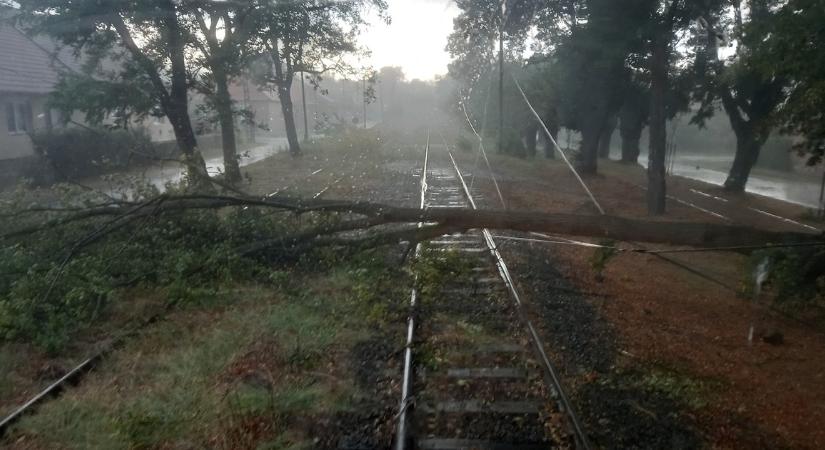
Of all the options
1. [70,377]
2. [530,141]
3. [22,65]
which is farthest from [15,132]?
[530,141]

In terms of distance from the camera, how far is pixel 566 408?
5.41m

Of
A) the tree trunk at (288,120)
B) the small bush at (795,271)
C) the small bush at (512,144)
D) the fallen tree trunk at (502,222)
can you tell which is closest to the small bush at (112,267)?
the fallen tree trunk at (502,222)

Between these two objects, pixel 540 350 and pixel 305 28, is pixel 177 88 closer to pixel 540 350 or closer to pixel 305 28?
pixel 305 28

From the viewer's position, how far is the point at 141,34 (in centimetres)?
1759

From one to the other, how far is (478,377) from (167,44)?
14.5 metres

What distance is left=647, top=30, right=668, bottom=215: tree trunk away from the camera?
1911 cm

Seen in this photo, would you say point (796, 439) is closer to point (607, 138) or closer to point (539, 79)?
point (539, 79)

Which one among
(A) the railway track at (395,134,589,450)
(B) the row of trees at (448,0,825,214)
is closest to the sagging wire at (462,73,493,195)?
(B) the row of trees at (448,0,825,214)

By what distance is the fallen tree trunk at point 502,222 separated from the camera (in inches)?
346

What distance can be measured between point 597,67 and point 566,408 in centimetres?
2149

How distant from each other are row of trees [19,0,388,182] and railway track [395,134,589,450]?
7847 mm

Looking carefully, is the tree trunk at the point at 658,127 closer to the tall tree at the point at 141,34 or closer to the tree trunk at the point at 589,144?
the tree trunk at the point at 589,144

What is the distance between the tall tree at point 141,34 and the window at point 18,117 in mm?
13187

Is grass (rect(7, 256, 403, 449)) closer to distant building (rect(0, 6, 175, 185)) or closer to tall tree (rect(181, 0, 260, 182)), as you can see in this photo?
tall tree (rect(181, 0, 260, 182))
